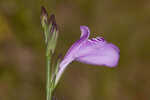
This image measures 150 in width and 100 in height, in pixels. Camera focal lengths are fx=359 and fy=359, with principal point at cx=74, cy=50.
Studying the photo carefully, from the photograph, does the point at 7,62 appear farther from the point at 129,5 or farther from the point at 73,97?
the point at 129,5

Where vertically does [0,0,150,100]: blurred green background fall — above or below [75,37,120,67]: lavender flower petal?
below

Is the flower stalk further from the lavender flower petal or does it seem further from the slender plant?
the lavender flower petal

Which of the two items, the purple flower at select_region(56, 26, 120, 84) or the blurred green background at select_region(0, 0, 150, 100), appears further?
the blurred green background at select_region(0, 0, 150, 100)

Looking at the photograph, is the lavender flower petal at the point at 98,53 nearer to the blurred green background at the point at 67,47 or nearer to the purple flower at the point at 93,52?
the purple flower at the point at 93,52

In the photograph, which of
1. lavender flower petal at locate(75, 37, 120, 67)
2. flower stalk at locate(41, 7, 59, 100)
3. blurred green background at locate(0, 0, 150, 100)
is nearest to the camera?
lavender flower petal at locate(75, 37, 120, 67)

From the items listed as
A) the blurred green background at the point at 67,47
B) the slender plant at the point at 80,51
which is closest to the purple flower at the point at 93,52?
the slender plant at the point at 80,51

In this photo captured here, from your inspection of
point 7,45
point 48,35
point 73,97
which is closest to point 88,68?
point 73,97

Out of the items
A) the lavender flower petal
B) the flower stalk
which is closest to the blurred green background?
the flower stalk

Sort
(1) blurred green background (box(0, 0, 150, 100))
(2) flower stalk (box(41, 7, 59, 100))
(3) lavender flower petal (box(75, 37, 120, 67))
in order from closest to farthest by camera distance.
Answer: (3) lavender flower petal (box(75, 37, 120, 67)), (2) flower stalk (box(41, 7, 59, 100)), (1) blurred green background (box(0, 0, 150, 100))
